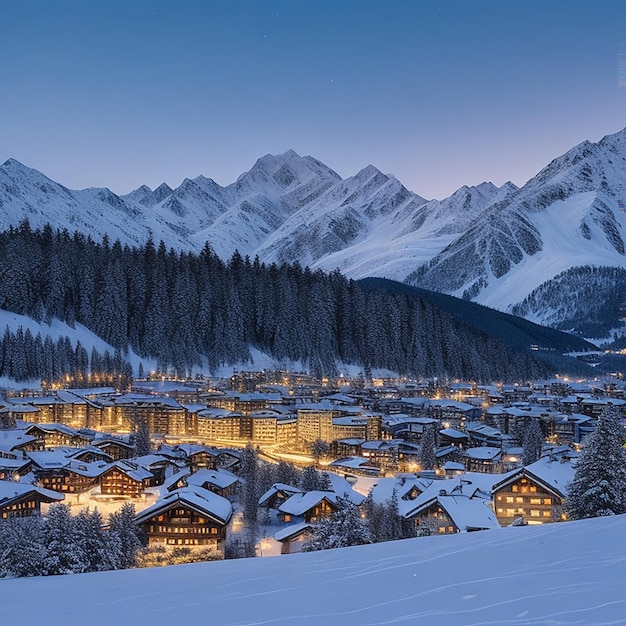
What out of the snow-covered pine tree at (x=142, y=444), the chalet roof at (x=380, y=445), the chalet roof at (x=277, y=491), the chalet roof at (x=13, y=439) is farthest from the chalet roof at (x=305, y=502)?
the chalet roof at (x=13, y=439)

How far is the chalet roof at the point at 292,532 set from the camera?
3644 cm

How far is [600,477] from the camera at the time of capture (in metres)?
22.7

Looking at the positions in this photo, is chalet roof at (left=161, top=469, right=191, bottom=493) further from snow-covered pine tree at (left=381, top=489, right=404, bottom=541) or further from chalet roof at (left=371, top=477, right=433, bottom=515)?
snow-covered pine tree at (left=381, top=489, right=404, bottom=541)

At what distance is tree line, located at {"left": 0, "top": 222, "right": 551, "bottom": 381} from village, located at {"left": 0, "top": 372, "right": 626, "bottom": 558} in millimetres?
10647

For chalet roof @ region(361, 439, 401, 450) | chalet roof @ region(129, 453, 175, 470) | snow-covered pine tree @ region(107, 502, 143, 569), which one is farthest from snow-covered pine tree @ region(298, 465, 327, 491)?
chalet roof @ region(361, 439, 401, 450)

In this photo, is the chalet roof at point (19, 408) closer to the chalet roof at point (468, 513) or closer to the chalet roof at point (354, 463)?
the chalet roof at point (354, 463)

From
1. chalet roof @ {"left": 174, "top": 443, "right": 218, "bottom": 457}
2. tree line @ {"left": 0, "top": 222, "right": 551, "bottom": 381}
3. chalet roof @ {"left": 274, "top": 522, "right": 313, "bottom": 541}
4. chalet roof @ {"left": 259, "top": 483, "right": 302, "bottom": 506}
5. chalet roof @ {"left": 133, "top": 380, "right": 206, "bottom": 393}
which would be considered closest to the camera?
chalet roof @ {"left": 274, "top": 522, "right": 313, "bottom": 541}

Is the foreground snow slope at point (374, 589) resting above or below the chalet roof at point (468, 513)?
above

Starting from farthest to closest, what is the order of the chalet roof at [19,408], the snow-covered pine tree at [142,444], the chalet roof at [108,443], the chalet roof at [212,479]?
the chalet roof at [19,408]
the snow-covered pine tree at [142,444]
the chalet roof at [108,443]
the chalet roof at [212,479]

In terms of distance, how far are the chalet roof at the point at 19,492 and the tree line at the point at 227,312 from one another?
177 ft

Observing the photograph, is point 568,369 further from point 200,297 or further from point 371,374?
point 200,297

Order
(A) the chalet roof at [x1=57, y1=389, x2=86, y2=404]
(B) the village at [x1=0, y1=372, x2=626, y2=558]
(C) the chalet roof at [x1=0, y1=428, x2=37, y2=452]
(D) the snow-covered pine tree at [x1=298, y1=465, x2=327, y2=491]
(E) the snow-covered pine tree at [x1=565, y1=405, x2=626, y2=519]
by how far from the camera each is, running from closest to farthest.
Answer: (E) the snow-covered pine tree at [x1=565, y1=405, x2=626, y2=519] < (B) the village at [x1=0, y1=372, x2=626, y2=558] < (D) the snow-covered pine tree at [x1=298, y1=465, x2=327, y2=491] < (C) the chalet roof at [x1=0, y1=428, x2=37, y2=452] < (A) the chalet roof at [x1=57, y1=389, x2=86, y2=404]

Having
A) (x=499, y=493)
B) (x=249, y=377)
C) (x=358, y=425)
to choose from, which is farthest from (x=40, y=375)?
(x=499, y=493)

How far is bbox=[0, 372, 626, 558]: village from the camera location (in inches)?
1538
